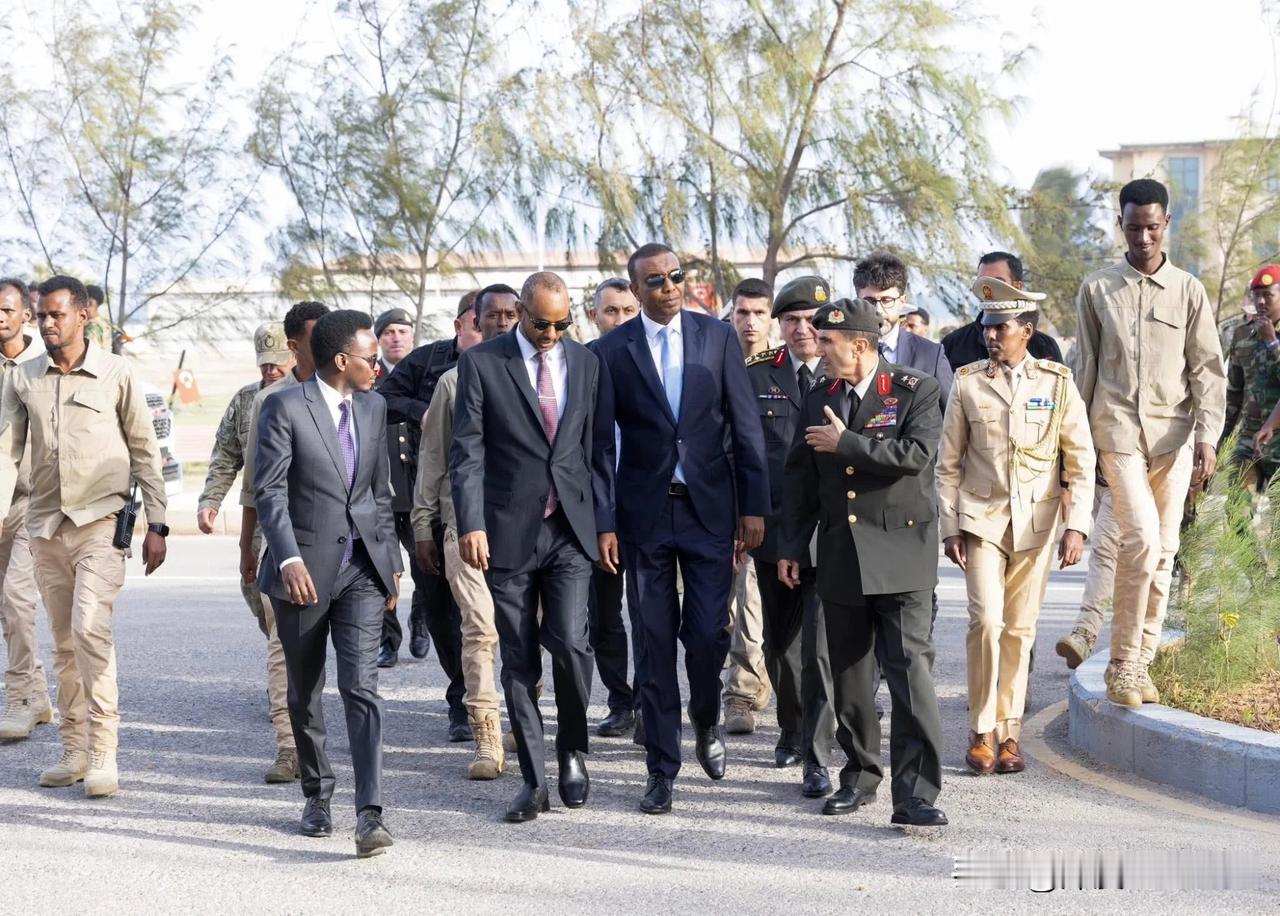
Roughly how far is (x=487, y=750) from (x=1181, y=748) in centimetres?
286

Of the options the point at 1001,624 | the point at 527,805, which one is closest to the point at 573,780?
the point at 527,805

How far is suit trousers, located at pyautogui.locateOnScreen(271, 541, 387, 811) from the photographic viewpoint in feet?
19.1

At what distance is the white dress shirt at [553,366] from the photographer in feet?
21.0

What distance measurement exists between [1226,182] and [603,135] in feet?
31.3

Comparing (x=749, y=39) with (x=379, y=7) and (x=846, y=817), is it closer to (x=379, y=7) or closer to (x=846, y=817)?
(x=379, y=7)

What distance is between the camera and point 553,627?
20.8ft

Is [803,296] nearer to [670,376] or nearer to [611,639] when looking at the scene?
[670,376]

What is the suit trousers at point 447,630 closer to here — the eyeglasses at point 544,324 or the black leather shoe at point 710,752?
the black leather shoe at point 710,752

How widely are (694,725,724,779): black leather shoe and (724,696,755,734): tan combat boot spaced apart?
0.94m

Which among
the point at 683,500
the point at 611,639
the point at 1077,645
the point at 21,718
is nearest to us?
the point at 683,500

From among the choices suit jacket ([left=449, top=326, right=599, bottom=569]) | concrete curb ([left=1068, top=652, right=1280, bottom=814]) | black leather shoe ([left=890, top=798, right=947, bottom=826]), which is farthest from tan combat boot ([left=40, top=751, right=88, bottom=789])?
concrete curb ([left=1068, top=652, right=1280, bottom=814])

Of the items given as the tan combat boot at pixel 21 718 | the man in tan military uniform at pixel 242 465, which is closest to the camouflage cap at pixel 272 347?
the man in tan military uniform at pixel 242 465

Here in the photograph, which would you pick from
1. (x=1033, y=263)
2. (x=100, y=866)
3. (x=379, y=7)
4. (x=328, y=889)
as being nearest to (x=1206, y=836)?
(x=328, y=889)

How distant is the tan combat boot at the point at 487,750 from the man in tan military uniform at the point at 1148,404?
267 centimetres
